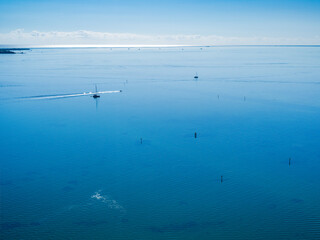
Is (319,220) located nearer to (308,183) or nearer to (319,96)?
(308,183)

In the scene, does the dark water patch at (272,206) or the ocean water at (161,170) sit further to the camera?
the dark water patch at (272,206)

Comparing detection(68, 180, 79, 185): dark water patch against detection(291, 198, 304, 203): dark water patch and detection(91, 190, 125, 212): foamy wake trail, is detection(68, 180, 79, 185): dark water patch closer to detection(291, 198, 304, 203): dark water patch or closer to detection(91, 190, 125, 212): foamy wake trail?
detection(91, 190, 125, 212): foamy wake trail

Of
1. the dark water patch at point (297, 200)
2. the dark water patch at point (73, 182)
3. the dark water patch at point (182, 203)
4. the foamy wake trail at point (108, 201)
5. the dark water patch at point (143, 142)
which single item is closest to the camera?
the foamy wake trail at point (108, 201)

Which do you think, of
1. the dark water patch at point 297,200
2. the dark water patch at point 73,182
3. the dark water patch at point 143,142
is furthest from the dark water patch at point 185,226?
the dark water patch at point 143,142

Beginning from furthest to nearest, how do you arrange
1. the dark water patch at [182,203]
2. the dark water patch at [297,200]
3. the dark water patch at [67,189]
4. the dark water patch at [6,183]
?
1. the dark water patch at [6,183]
2. the dark water patch at [67,189]
3. the dark water patch at [297,200]
4. the dark water patch at [182,203]

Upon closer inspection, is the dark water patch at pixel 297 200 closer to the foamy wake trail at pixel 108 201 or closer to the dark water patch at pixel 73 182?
the foamy wake trail at pixel 108 201

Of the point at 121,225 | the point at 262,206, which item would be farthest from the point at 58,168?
the point at 262,206

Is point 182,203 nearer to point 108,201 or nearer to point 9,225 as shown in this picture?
point 108,201

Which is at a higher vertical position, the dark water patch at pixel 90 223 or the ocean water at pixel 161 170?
the ocean water at pixel 161 170
